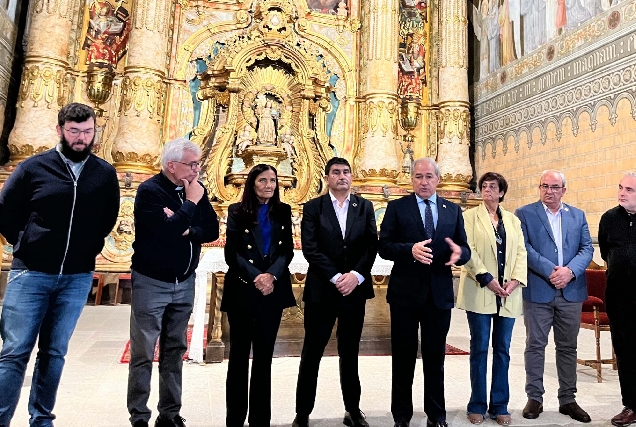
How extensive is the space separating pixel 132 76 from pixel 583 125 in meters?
9.07

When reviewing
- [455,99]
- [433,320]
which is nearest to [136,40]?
[455,99]

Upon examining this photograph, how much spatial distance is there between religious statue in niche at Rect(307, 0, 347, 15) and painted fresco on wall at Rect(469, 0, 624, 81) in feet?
11.8

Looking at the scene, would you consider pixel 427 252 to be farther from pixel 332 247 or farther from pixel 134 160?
pixel 134 160

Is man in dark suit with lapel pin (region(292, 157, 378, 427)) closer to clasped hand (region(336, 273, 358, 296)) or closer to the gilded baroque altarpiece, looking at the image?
clasped hand (region(336, 273, 358, 296))

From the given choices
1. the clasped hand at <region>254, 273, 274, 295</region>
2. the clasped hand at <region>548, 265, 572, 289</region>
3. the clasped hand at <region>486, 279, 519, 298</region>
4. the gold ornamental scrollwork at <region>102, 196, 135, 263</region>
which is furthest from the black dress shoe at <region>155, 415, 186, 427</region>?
the gold ornamental scrollwork at <region>102, 196, 135, 263</region>

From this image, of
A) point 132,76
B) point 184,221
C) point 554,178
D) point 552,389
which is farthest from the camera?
point 132,76

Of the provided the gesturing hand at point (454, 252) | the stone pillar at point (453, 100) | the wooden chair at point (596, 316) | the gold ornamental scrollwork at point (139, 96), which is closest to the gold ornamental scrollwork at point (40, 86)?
A: the gold ornamental scrollwork at point (139, 96)

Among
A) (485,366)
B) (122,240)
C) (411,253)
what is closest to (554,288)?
(485,366)

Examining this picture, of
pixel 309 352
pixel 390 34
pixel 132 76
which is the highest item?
pixel 390 34

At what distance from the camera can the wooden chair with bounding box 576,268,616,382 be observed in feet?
14.7

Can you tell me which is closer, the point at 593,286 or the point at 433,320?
the point at 433,320

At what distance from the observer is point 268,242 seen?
119 inches

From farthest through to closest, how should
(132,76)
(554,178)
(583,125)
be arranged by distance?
(132,76) < (583,125) < (554,178)

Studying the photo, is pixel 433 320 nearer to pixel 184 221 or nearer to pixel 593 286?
pixel 184 221
